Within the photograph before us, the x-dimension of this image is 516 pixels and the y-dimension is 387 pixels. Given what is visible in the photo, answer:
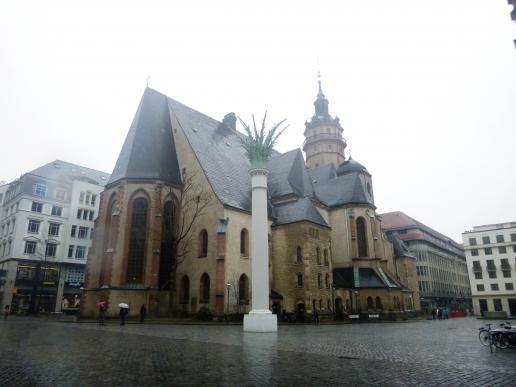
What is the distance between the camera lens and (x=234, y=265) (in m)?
33.7

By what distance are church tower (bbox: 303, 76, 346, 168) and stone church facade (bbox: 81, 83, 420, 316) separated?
19.3 m

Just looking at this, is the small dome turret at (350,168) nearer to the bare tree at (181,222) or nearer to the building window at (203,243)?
the bare tree at (181,222)

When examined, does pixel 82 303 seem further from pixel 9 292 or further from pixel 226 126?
pixel 226 126

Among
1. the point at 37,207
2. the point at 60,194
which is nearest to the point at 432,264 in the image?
the point at 60,194

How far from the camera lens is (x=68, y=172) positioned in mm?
58344

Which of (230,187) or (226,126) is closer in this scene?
(230,187)

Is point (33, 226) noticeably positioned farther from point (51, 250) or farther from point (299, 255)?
point (299, 255)

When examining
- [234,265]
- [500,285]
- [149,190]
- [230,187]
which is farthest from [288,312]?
[500,285]

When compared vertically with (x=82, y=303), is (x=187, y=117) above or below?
above

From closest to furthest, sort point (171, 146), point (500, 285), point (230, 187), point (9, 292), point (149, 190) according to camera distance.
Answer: point (149, 190)
point (230, 187)
point (171, 146)
point (9, 292)
point (500, 285)

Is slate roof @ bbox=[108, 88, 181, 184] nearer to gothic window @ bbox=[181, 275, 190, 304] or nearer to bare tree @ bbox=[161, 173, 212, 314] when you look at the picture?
bare tree @ bbox=[161, 173, 212, 314]

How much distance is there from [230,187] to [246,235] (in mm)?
5047

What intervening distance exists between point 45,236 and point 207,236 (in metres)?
28.7

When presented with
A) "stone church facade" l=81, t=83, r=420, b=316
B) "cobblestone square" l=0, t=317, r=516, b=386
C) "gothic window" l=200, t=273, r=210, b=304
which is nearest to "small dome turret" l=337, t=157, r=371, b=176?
"stone church facade" l=81, t=83, r=420, b=316
